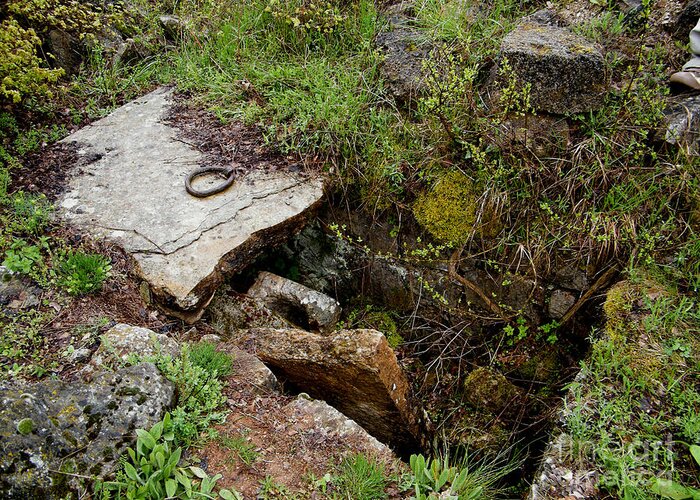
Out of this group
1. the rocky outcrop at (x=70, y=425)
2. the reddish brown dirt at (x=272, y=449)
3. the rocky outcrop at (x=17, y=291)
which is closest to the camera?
the rocky outcrop at (x=70, y=425)

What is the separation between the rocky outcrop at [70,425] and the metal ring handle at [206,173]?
1.75 m

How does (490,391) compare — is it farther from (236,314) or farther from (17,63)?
(17,63)

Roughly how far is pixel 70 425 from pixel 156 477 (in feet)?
1.46

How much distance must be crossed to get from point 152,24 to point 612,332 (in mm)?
5399

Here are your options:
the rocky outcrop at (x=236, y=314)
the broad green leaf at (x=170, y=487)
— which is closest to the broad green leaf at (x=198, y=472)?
the broad green leaf at (x=170, y=487)

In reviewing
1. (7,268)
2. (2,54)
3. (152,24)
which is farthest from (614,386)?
(152,24)

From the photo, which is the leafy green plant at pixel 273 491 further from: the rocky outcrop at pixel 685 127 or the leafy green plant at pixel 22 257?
the rocky outcrop at pixel 685 127

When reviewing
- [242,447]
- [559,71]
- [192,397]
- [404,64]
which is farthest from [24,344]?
[559,71]

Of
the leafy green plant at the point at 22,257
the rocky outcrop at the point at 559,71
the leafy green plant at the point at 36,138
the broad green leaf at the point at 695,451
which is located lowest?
the broad green leaf at the point at 695,451

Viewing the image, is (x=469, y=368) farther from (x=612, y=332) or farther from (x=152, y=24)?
(x=152, y=24)

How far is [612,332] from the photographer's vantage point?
2.87 m

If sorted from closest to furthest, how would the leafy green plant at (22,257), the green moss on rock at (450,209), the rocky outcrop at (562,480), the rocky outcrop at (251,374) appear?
the rocky outcrop at (562,480)
the rocky outcrop at (251,374)
the leafy green plant at (22,257)
the green moss on rock at (450,209)

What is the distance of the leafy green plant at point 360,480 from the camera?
231 cm

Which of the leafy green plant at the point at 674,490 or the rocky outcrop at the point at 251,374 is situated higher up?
the leafy green plant at the point at 674,490
